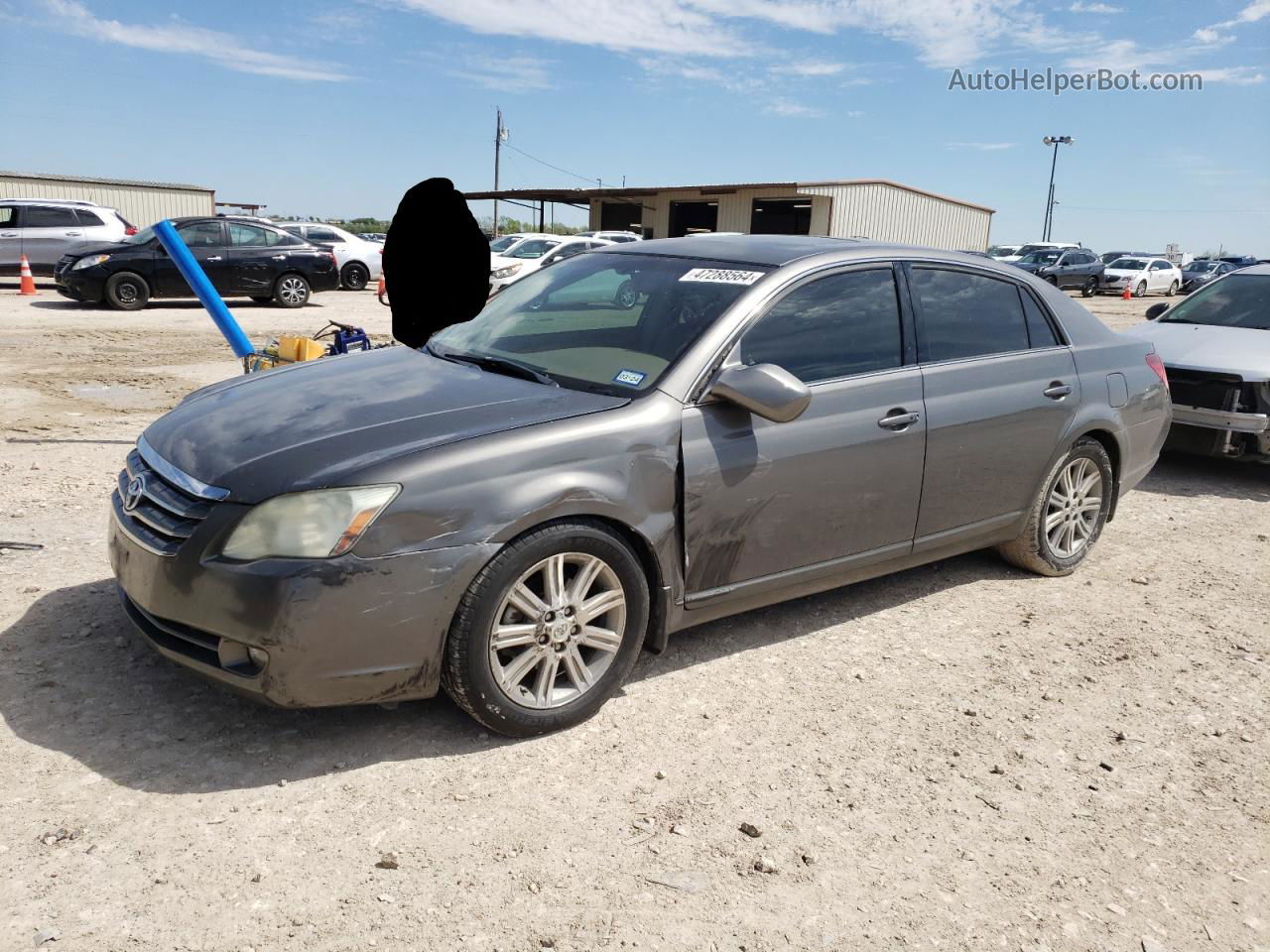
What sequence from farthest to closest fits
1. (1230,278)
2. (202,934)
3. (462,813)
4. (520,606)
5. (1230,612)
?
(1230,278) → (1230,612) → (520,606) → (462,813) → (202,934)

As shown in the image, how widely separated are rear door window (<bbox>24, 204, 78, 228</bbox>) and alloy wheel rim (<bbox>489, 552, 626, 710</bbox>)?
21.1m

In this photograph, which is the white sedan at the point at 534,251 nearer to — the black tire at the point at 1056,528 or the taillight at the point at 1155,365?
the taillight at the point at 1155,365

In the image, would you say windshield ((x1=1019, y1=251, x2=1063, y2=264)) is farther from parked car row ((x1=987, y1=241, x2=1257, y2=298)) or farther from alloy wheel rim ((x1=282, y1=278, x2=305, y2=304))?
alloy wheel rim ((x1=282, y1=278, x2=305, y2=304))

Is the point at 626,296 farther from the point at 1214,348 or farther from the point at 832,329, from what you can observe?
the point at 1214,348

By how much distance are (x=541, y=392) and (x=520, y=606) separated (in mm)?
812

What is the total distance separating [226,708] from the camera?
360cm

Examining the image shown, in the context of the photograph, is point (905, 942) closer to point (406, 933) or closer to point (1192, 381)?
point (406, 933)

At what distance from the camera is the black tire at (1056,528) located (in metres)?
5.14

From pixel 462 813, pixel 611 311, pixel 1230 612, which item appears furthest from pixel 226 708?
pixel 1230 612

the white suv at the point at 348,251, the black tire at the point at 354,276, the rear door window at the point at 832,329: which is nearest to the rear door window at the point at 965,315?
the rear door window at the point at 832,329

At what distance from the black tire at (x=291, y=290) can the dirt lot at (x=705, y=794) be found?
48.7 ft

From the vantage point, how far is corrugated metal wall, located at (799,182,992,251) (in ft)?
135

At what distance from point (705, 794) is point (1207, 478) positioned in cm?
642

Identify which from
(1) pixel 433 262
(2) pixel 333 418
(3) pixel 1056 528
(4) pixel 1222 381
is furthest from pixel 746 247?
(4) pixel 1222 381
